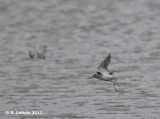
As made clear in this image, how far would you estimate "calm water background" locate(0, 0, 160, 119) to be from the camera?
17.7 metres

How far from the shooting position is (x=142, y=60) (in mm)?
25062

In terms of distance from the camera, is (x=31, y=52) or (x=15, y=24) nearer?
(x=31, y=52)

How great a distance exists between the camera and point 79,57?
26.0 meters

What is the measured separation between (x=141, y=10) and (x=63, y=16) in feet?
17.5

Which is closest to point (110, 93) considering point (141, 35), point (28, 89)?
point (28, 89)

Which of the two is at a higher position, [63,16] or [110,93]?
[63,16]

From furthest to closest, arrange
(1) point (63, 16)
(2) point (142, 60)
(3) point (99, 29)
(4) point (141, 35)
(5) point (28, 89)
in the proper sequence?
1. (1) point (63, 16)
2. (3) point (99, 29)
3. (4) point (141, 35)
4. (2) point (142, 60)
5. (5) point (28, 89)

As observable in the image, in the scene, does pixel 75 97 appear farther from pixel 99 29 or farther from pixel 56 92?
pixel 99 29

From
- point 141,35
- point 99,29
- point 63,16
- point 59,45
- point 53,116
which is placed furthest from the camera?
point 63,16

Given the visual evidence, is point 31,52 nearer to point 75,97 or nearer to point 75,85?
point 75,85

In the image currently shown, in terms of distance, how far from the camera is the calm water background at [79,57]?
17.7 meters

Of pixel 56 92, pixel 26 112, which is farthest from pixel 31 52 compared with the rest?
pixel 26 112

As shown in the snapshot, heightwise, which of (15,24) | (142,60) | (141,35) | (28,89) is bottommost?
(28,89)

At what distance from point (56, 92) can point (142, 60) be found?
6.42 m
